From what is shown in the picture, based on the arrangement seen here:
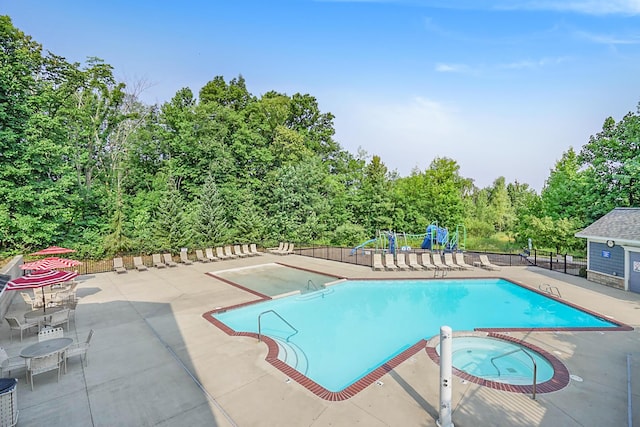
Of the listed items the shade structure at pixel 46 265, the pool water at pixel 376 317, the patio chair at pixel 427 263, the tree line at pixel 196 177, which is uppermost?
the tree line at pixel 196 177

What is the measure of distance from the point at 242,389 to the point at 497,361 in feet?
17.8

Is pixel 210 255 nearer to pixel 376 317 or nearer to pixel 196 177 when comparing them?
pixel 196 177

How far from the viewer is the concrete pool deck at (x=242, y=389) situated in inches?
174

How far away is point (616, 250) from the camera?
39.3ft

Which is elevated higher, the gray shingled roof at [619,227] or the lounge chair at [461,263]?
the gray shingled roof at [619,227]

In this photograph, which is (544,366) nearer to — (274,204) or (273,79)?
(274,204)

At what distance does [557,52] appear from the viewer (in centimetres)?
1466

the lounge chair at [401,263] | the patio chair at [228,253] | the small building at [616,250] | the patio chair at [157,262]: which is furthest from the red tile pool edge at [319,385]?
the patio chair at [228,253]

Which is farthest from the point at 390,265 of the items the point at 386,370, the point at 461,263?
the point at 386,370

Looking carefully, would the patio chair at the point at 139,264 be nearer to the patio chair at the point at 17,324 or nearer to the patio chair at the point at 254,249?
the patio chair at the point at 254,249

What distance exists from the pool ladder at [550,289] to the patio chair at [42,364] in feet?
46.2

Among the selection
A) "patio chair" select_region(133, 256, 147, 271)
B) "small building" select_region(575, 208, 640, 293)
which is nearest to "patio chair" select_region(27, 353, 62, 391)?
"patio chair" select_region(133, 256, 147, 271)

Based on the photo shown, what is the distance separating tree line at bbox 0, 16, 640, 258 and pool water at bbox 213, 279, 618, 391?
9.98m

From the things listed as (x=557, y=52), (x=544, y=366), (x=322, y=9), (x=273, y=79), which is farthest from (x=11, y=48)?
(x=557, y=52)
